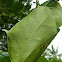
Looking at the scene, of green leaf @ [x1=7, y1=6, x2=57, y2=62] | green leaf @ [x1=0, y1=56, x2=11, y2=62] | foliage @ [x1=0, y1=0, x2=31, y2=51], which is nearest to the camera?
green leaf @ [x1=7, y1=6, x2=57, y2=62]

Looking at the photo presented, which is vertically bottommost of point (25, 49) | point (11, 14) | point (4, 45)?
point (4, 45)

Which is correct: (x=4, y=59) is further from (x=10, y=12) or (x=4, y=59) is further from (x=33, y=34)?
(x=10, y=12)

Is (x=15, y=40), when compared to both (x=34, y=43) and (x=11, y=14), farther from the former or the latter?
(x=11, y=14)

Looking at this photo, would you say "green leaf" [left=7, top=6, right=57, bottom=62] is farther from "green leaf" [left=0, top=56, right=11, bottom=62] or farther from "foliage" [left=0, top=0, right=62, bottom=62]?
"green leaf" [left=0, top=56, right=11, bottom=62]

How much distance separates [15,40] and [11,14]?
0.95m

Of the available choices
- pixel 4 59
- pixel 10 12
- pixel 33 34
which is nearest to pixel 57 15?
pixel 33 34

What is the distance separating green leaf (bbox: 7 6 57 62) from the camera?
0.17m

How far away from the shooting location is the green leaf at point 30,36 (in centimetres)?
17

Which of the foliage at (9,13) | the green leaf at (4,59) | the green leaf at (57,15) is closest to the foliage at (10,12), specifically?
the foliage at (9,13)

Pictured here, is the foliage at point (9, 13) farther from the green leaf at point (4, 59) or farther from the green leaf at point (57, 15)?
the green leaf at point (57, 15)

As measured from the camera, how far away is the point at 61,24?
19cm

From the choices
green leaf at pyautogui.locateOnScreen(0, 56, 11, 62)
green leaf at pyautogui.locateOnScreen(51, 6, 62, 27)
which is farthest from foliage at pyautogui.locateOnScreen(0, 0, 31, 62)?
green leaf at pyautogui.locateOnScreen(51, 6, 62, 27)

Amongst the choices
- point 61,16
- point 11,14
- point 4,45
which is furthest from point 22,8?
point 61,16

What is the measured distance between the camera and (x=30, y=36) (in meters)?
0.18
